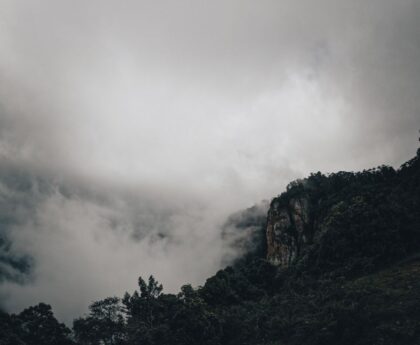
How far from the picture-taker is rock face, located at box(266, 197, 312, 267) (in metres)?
133

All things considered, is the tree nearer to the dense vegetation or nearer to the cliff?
the dense vegetation

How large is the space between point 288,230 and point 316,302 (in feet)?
299

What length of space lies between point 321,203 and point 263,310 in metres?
80.2

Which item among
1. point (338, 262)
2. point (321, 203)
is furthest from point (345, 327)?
point (321, 203)

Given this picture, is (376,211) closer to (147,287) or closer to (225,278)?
(225,278)

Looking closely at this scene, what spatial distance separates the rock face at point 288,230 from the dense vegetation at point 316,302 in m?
20.5

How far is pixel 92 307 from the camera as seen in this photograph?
10706 cm

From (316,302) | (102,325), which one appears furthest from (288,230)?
(316,302)

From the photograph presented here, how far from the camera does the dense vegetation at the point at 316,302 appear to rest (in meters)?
41.2

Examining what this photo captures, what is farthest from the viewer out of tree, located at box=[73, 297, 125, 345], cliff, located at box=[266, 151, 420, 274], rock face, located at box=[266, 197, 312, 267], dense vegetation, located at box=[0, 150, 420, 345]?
rock face, located at box=[266, 197, 312, 267]

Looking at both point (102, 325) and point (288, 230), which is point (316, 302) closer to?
point (102, 325)

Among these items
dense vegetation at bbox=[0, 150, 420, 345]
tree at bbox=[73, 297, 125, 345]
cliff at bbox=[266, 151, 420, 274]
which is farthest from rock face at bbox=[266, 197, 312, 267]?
tree at bbox=[73, 297, 125, 345]

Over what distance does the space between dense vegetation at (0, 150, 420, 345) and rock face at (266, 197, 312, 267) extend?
20.5 m

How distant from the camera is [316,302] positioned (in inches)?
1946
